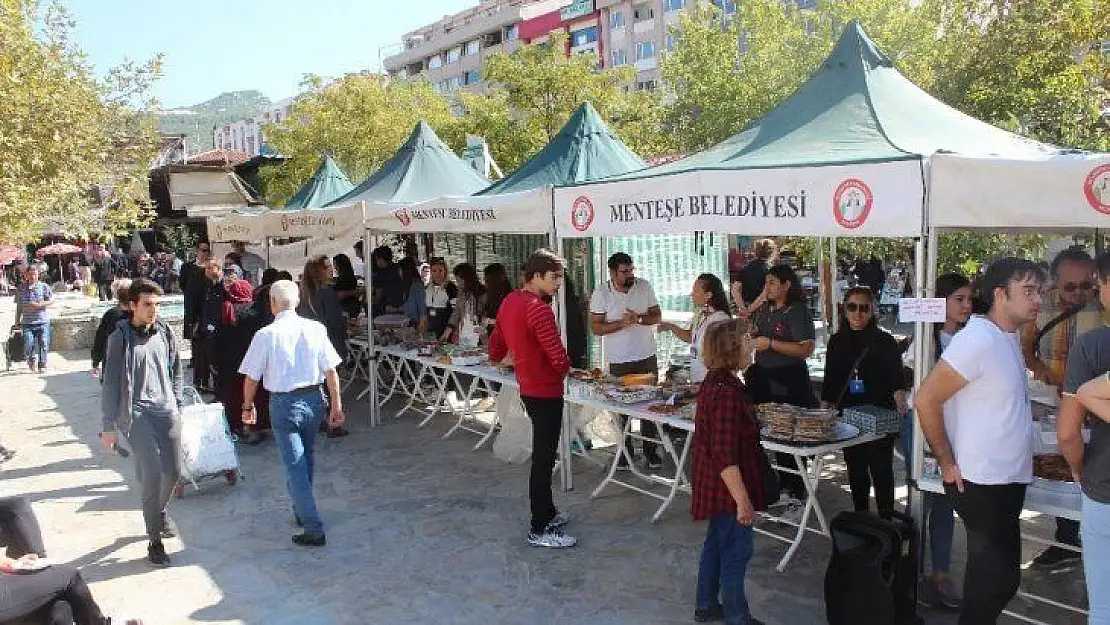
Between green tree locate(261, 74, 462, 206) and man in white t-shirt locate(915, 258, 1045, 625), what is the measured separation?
81.3 feet

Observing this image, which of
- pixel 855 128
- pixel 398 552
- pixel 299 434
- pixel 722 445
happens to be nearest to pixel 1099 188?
pixel 855 128

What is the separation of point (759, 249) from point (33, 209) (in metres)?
8.03

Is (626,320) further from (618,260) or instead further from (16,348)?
(16,348)

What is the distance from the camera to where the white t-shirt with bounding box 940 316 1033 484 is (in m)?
3.01

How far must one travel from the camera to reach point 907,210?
3.67m

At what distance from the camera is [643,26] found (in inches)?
2179

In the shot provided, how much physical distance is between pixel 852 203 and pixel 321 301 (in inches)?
208

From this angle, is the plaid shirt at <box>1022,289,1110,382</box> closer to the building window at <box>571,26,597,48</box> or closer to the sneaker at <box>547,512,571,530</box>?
the sneaker at <box>547,512,571,530</box>

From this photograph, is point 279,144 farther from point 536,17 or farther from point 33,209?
point 536,17

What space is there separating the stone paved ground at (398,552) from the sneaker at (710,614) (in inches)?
5.2

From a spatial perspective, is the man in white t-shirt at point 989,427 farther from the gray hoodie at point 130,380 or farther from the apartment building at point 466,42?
the apartment building at point 466,42

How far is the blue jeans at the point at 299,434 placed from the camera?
4879 mm

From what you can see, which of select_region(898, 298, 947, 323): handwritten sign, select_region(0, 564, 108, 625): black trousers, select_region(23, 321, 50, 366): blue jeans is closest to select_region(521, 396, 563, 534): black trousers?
select_region(898, 298, 947, 323): handwritten sign

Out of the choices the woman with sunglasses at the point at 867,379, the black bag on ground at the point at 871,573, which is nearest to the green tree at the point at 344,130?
the woman with sunglasses at the point at 867,379
